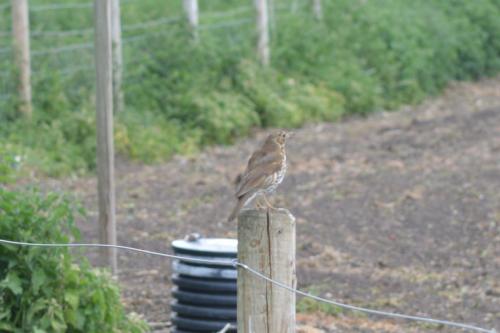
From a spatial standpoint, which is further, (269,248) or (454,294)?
(454,294)

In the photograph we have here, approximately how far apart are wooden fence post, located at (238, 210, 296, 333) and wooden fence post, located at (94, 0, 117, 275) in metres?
3.32

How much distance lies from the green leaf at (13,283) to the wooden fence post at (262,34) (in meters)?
11.7

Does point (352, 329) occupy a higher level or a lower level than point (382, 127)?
lower

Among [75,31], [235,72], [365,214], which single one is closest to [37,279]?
[365,214]

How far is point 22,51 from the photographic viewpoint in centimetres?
1342

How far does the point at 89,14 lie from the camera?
58.5 feet

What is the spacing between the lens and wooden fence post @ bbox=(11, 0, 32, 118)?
1327 cm

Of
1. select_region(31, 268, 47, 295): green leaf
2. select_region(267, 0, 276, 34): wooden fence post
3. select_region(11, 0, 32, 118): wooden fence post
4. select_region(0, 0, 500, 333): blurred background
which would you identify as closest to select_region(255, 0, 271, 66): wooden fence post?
select_region(0, 0, 500, 333): blurred background

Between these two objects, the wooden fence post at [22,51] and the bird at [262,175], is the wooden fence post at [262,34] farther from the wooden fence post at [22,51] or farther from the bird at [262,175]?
the bird at [262,175]

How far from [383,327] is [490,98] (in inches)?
504

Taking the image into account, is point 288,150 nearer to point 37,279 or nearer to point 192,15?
point 192,15

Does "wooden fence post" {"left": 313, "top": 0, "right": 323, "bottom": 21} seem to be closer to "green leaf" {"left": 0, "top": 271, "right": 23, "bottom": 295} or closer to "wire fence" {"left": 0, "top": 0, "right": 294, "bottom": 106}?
"wire fence" {"left": 0, "top": 0, "right": 294, "bottom": 106}

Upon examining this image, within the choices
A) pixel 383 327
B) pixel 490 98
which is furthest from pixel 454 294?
pixel 490 98

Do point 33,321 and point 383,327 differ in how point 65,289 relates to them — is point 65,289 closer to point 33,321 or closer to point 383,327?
point 33,321
